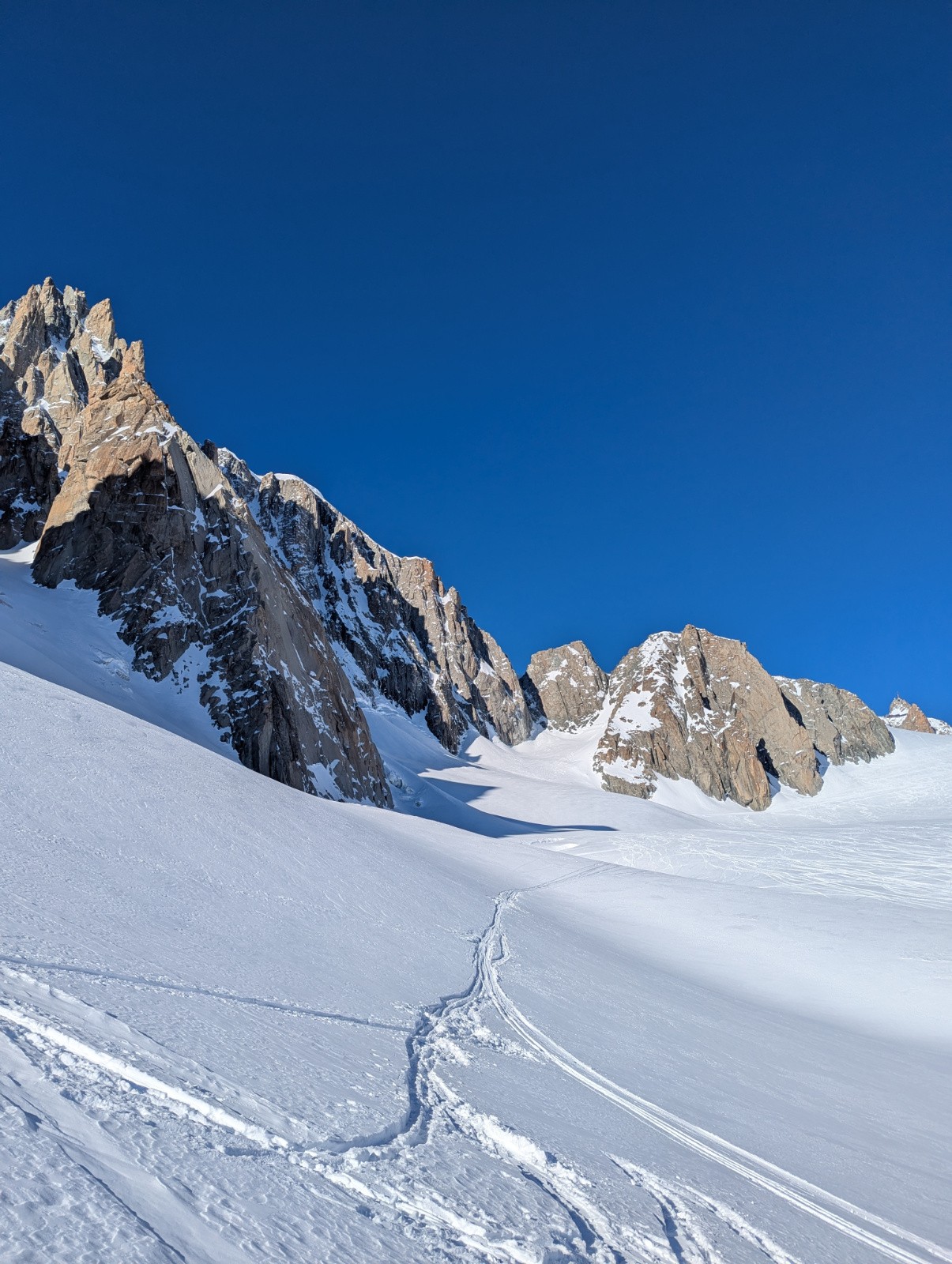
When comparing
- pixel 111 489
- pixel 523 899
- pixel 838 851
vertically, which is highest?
pixel 111 489

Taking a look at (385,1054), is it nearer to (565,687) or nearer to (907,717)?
(565,687)

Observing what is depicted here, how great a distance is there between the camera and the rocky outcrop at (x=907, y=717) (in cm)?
16550

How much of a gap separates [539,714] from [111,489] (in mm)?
116351

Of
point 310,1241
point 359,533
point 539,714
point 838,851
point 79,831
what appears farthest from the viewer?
point 539,714

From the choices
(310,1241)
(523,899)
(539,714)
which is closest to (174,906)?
(310,1241)

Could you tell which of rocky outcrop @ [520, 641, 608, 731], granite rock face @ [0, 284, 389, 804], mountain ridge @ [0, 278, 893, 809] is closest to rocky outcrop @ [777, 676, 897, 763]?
mountain ridge @ [0, 278, 893, 809]

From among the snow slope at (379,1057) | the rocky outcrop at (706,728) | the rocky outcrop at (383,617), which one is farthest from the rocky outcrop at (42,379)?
the rocky outcrop at (706,728)

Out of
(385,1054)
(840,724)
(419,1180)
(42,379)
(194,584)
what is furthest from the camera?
(840,724)

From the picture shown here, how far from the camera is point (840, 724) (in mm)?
120188

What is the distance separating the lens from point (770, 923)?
1873cm

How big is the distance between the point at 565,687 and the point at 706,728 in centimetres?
5345

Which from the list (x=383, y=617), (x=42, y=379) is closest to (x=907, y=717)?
(x=383, y=617)

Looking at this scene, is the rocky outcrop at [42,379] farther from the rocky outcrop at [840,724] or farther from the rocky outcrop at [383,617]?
the rocky outcrop at [840,724]

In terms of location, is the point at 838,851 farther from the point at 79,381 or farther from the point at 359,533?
the point at 359,533
